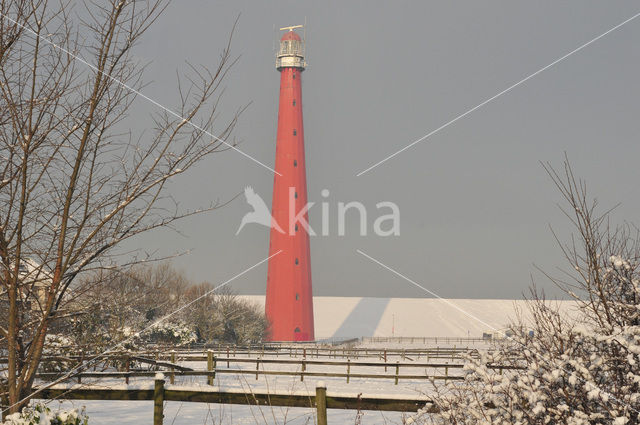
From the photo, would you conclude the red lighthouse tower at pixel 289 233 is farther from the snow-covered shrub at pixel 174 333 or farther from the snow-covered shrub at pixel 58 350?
the snow-covered shrub at pixel 58 350

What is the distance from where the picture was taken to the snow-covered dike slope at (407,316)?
94.3m

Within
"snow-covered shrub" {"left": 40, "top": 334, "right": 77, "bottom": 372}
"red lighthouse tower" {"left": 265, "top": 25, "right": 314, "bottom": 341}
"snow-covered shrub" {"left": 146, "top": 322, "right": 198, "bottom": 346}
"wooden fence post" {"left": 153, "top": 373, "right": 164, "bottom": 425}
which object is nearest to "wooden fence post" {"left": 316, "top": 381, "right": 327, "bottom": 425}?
"wooden fence post" {"left": 153, "top": 373, "right": 164, "bottom": 425}

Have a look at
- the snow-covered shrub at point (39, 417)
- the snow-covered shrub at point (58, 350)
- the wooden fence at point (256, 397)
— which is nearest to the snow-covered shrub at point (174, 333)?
the wooden fence at point (256, 397)

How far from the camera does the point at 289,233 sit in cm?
5638

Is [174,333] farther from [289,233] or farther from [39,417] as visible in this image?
[39,417]

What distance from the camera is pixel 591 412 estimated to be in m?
6.19

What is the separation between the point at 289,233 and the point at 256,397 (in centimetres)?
4893

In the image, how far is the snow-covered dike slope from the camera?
94.3 meters

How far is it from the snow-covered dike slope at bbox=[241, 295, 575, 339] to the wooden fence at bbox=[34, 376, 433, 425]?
78.7m

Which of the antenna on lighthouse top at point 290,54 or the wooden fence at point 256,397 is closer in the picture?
the wooden fence at point 256,397

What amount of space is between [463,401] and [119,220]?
4302 mm

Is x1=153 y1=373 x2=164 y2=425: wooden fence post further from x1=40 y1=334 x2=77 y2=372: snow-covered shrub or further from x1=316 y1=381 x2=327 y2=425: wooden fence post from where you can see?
x1=316 y1=381 x2=327 y2=425: wooden fence post

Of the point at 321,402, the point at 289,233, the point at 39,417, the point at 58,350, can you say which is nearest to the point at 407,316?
the point at 289,233

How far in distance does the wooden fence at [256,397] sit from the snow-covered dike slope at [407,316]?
78.7m
